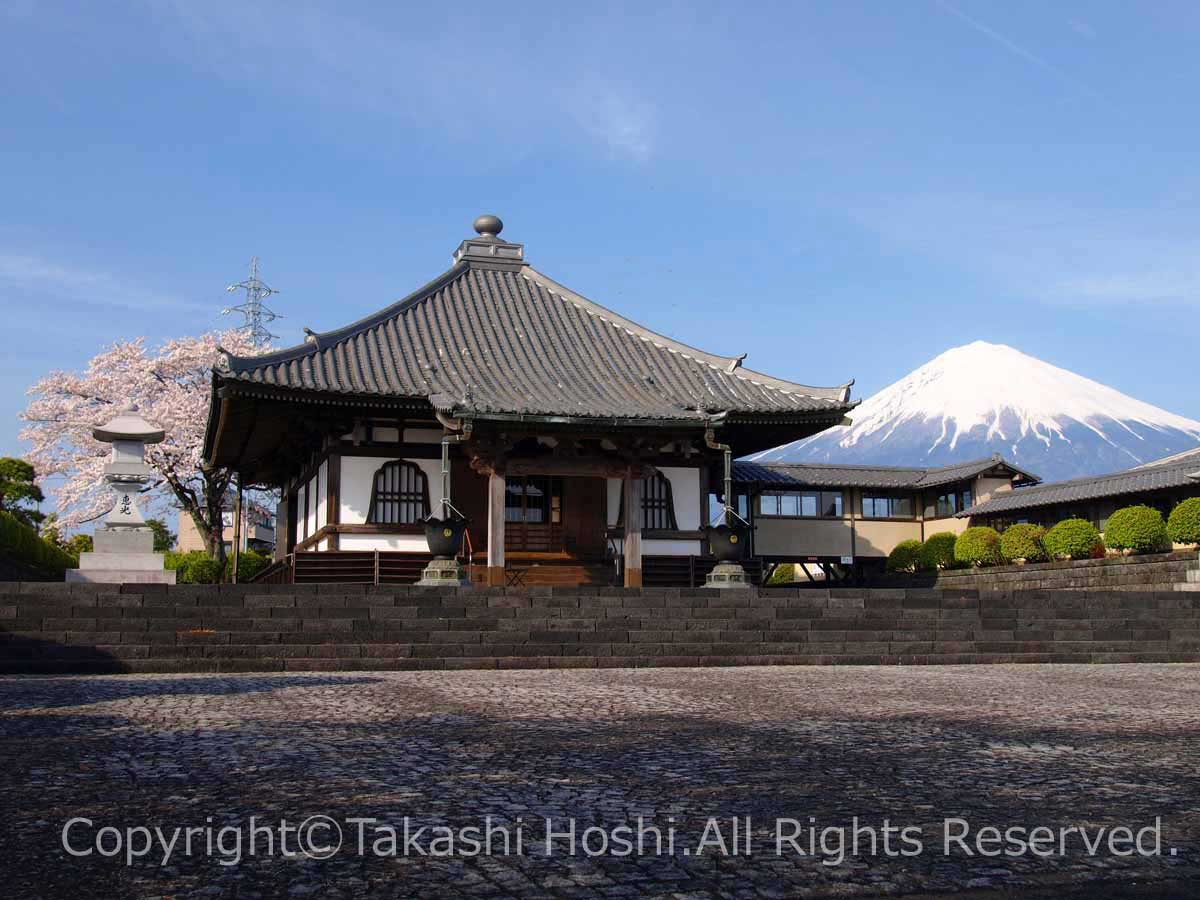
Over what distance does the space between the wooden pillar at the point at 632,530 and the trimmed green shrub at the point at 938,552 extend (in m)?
13.5

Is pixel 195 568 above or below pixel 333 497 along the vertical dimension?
below

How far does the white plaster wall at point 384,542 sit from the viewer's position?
2164 centimetres

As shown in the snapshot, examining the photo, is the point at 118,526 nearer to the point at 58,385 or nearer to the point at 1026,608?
the point at 1026,608

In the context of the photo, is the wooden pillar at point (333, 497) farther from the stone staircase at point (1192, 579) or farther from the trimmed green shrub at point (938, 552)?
the trimmed green shrub at point (938, 552)

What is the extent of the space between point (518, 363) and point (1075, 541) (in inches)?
540

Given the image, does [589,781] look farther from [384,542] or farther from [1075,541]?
[1075,541]

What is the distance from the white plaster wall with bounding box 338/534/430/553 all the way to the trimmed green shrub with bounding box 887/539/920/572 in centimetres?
1637

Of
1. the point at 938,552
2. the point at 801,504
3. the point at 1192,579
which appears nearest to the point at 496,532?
the point at 1192,579

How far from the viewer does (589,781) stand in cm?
612

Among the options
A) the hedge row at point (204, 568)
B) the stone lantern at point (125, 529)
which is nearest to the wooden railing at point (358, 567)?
the stone lantern at point (125, 529)

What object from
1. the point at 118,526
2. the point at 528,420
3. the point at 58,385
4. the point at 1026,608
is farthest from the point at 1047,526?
the point at 58,385

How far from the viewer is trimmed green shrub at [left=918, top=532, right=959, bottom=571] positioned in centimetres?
3121

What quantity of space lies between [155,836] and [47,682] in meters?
7.69

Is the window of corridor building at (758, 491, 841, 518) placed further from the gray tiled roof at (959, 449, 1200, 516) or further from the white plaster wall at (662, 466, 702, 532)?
the white plaster wall at (662, 466, 702, 532)
